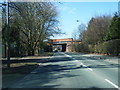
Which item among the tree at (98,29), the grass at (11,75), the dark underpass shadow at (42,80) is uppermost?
the tree at (98,29)

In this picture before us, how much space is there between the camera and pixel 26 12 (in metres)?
17.5

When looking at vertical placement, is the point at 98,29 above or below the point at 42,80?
above

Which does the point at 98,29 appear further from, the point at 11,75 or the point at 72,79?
the point at 72,79

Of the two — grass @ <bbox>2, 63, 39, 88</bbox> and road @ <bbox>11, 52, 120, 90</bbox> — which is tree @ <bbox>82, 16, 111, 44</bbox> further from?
grass @ <bbox>2, 63, 39, 88</bbox>

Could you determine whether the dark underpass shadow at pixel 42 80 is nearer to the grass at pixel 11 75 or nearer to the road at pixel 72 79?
the road at pixel 72 79

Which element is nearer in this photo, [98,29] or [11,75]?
[11,75]

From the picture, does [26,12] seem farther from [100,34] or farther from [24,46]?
[100,34]

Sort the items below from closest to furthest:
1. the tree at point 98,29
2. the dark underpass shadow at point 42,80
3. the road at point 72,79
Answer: the road at point 72,79 → the dark underpass shadow at point 42,80 → the tree at point 98,29

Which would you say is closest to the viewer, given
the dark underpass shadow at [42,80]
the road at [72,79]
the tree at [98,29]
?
the road at [72,79]

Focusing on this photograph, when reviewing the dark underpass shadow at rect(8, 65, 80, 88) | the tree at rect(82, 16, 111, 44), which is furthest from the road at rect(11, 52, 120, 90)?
the tree at rect(82, 16, 111, 44)

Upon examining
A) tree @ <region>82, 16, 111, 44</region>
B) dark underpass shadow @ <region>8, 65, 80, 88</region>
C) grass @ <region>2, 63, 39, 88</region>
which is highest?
tree @ <region>82, 16, 111, 44</region>

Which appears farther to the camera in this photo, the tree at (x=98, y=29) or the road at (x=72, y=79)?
the tree at (x=98, y=29)

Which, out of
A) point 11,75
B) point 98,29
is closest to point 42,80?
point 11,75

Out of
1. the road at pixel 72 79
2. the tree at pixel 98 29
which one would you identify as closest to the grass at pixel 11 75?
the road at pixel 72 79
